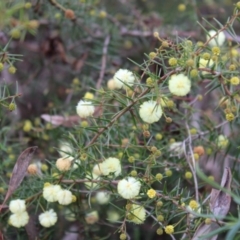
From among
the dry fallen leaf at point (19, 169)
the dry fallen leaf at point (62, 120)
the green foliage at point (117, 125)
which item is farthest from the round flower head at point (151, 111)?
the dry fallen leaf at point (62, 120)

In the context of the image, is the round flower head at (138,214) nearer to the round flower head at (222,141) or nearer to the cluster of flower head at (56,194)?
the cluster of flower head at (56,194)

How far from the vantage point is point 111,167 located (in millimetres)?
861

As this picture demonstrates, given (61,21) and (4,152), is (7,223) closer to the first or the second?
(4,152)

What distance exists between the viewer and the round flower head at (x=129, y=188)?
31.9 inches

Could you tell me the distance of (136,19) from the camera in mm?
1453

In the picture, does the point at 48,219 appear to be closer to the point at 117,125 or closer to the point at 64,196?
the point at 64,196

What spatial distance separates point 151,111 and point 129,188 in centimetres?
12

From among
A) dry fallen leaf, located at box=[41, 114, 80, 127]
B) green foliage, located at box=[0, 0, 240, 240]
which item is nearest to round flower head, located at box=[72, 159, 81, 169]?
green foliage, located at box=[0, 0, 240, 240]

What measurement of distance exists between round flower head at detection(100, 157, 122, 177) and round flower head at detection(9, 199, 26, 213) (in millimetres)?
140

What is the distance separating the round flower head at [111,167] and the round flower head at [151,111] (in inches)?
4.2

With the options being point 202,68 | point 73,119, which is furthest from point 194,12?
point 202,68

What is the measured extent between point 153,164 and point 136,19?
0.69 metres

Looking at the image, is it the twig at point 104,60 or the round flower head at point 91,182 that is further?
the twig at point 104,60

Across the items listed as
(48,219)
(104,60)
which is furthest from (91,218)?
(104,60)
